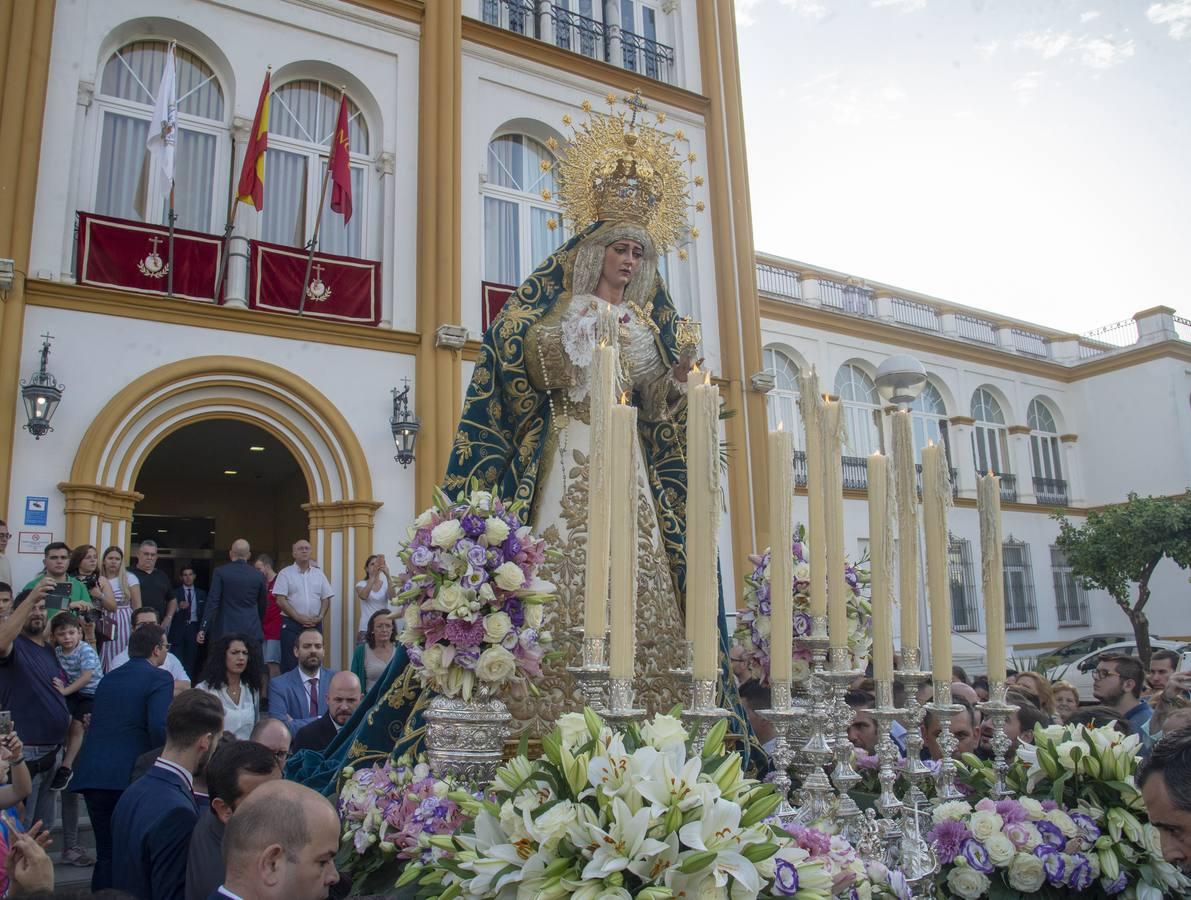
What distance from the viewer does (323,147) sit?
1097 cm

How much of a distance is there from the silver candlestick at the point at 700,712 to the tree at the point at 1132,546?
1723cm

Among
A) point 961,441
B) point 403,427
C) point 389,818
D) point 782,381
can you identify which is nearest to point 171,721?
point 389,818

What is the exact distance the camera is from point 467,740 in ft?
8.63

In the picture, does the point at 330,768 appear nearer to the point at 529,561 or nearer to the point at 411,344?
the point at 529,561

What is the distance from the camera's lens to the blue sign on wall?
8.33 m

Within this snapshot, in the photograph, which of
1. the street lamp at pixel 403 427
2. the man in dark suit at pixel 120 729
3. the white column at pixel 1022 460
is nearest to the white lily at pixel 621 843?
the man in dark suit at pixel 120 729

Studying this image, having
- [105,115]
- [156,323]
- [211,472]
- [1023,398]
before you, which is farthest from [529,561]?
[1023,398]

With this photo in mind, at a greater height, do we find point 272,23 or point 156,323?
point 272,23

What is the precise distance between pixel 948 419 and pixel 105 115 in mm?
16640

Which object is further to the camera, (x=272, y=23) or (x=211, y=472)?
(x=211, y=472)

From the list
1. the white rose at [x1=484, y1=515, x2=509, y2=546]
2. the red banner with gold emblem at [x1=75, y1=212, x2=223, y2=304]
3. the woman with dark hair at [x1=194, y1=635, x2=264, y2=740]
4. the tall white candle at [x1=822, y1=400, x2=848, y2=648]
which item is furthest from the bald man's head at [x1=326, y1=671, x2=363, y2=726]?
the red banner with gold emblem at [x1=75, y1=212, x2=223, y2=304]

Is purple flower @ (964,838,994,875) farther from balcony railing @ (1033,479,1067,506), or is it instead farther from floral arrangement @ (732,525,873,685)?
balcony railing @ (1033,479,1067,506)

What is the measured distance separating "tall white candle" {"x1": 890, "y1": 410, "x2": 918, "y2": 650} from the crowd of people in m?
1.49

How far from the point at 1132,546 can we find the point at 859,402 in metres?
5.52
